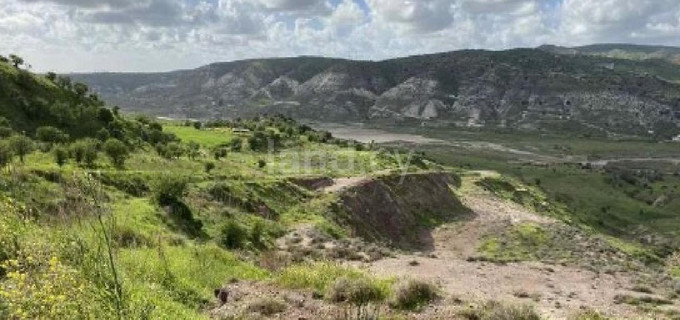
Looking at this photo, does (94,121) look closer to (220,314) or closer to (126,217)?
(126,217)

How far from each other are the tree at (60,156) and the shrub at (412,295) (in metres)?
27.7

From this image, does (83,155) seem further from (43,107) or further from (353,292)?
(353,292)

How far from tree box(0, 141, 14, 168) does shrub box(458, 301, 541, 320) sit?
2508 centimetres

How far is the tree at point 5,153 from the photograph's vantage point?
32419 millimetres

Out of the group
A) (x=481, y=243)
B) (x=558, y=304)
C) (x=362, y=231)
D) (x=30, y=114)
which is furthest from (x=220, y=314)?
(x=30, y=114)

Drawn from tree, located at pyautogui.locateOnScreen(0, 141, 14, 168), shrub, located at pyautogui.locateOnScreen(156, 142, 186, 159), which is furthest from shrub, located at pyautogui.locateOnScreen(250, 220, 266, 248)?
shrub, located at pyautogui.locateOnScreen(156, 142, 186, 159)

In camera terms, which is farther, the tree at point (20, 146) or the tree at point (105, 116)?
the tree at point (105, 116)

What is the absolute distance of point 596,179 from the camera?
463 ft

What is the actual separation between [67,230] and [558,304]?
2296 cm

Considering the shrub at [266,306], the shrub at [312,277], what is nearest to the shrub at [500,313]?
the shrub at [312,277]

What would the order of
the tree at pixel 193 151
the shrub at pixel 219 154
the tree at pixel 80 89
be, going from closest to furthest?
the tree at pixel 193 151 < the shrub at pixel 219 154 < the tree at pixel 80 89

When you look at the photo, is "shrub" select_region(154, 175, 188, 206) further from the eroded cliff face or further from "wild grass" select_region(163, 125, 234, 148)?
"wild grass" select_region(163, 125, 234, 148)

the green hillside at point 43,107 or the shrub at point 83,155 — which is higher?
the green hillside at point 43,107

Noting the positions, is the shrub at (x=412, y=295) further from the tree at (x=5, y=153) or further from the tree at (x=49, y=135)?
the tree at (x=49, y=135)
